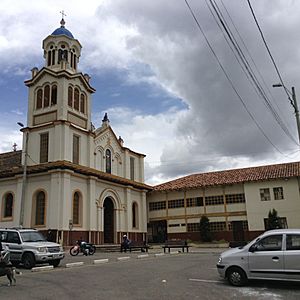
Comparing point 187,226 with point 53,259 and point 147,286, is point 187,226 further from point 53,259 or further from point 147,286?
point 147,286

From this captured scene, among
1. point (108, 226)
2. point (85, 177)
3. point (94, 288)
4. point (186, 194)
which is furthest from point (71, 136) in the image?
point (94, 288)

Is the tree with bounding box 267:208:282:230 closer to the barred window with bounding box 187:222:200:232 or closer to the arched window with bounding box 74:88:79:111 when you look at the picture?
the barred window with bounding box 187:222:200:232

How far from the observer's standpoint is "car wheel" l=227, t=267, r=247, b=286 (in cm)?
1026

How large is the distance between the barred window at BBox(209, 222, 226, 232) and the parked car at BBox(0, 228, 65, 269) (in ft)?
75.0

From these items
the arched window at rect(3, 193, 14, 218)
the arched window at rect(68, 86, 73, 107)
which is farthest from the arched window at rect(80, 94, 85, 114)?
the arched window at rect(3, 193, 14, 218)

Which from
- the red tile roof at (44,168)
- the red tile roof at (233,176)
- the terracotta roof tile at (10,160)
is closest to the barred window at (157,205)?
the red tile roof at (233,176)

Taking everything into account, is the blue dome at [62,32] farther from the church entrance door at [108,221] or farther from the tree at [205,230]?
the tree at [205,230]

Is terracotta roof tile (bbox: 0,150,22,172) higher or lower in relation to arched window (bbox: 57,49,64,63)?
lower

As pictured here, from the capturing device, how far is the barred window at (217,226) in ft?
120

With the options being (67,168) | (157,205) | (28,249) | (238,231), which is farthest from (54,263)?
(157,205)

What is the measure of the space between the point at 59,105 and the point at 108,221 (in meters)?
11.6

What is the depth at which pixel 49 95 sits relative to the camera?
33.2 metres

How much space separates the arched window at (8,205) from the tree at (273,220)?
22.0 metres

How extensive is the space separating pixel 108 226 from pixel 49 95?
42.9 ft
